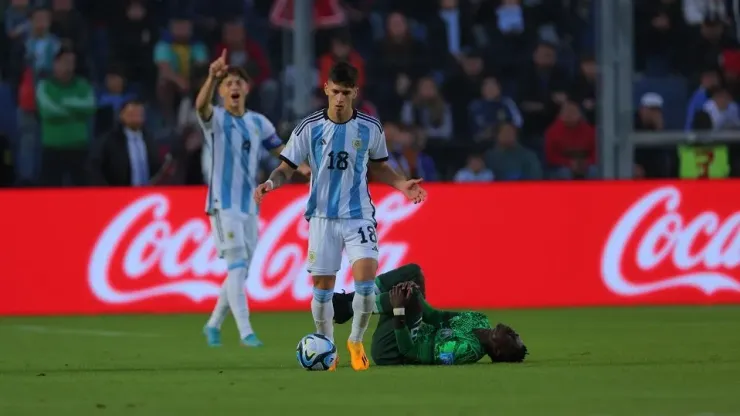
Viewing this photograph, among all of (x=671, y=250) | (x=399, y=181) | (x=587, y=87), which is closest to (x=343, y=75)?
(x=399, y=181)

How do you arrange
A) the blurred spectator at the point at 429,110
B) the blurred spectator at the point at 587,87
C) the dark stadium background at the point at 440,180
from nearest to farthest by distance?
1. the dark stadium background at the point at 440,180
2. the blurred spectator at the point at 429,110
3. the blurred spectator at the point at 587,87

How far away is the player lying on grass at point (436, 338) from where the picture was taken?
10250 mm

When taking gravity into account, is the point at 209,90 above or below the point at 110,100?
below

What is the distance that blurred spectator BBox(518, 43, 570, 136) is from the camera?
62.8 ft

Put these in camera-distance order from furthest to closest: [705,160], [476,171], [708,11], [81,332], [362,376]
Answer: [708,11] → [476,171] → [705,160] → [81,332] → [362,376]

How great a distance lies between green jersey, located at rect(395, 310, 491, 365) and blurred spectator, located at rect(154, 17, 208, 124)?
8.97m

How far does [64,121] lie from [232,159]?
5.69m

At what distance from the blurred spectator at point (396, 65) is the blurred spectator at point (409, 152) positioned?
0.70 meters

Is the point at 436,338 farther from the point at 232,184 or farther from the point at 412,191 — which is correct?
the point at 232,184

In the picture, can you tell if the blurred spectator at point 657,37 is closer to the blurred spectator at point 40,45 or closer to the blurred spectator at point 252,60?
the blurred spectator at point 252,60

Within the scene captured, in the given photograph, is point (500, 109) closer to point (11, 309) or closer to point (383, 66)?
point (383, 66)

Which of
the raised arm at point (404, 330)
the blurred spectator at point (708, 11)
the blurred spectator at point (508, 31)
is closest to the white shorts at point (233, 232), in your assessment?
the raised arm at point (404, 330)

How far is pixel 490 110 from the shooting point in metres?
19.0

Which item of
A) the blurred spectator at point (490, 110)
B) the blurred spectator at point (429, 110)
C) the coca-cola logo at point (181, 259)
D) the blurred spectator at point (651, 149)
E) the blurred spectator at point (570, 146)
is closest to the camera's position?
the coca-cola logo at point (181, 259)
